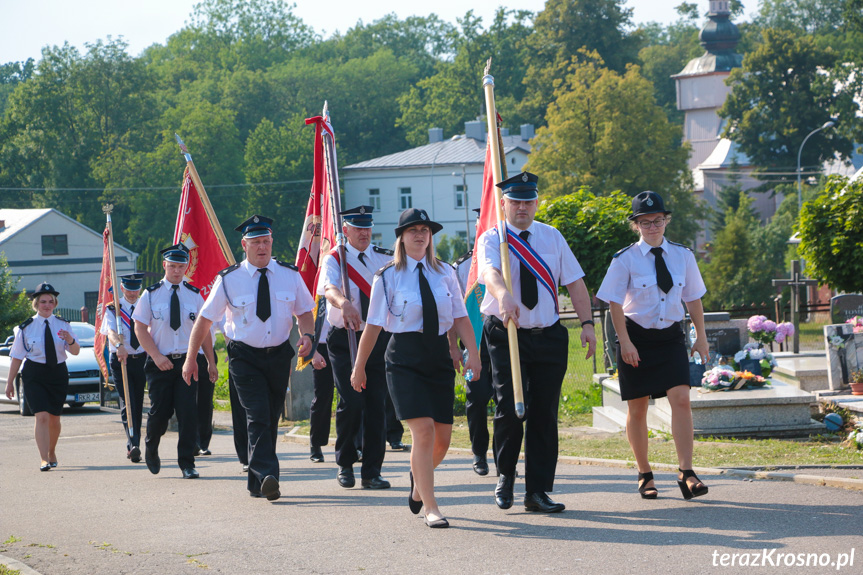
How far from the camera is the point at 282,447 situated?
12359 mm

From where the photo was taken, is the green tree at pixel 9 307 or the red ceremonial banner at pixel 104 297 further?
the green tree at pixel 9 307

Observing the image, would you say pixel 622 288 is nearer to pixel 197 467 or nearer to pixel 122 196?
pixel 197 467

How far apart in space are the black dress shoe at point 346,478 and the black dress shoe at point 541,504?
2074 mm

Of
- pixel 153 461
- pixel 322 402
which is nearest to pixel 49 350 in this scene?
pixel 153 461

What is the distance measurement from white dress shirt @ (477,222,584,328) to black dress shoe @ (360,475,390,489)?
2.06m

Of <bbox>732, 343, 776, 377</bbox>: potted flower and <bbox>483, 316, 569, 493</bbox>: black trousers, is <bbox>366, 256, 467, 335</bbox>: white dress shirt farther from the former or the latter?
<bbox>732, 343, 776, 377</bbox>: potted flower

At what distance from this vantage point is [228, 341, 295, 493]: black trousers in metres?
8.38

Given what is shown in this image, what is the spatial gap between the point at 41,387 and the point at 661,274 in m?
7.22

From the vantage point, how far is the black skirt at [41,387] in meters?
11.9

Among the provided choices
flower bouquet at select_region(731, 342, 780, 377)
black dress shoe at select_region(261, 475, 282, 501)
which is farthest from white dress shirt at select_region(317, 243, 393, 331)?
flower bouquet at select_region(731, 342, 780, 377)

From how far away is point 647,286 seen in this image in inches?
295

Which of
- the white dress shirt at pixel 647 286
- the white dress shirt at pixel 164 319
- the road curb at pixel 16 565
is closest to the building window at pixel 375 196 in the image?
the white dress shirt at pixel 164 319

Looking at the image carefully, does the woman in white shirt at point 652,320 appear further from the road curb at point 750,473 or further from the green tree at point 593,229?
the green tree at point 593,229

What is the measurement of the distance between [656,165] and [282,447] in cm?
4582
